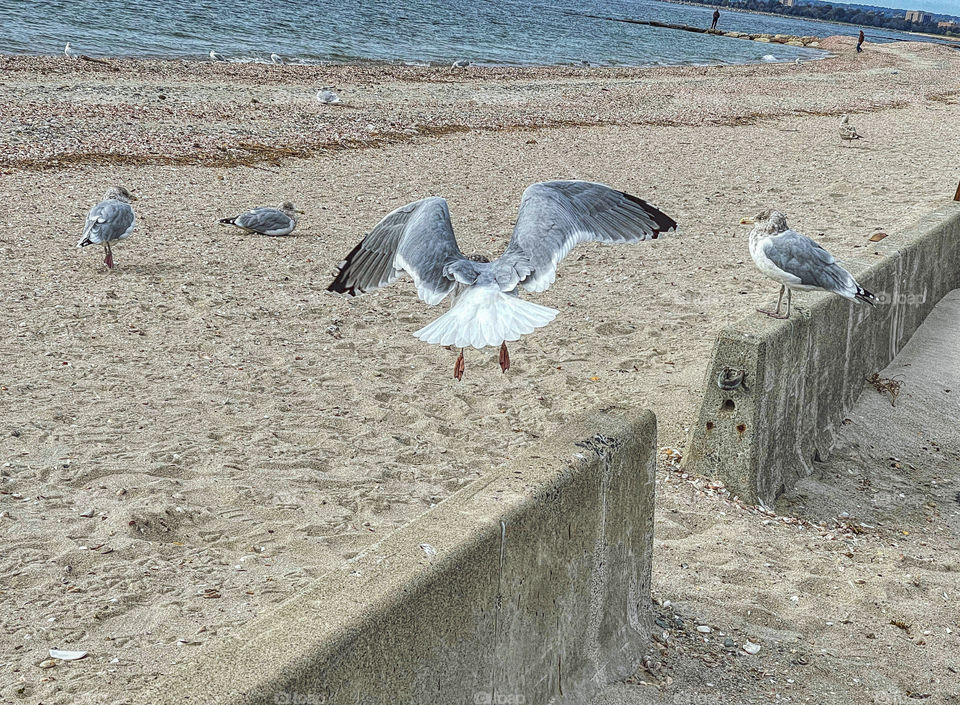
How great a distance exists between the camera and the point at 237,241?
897cm

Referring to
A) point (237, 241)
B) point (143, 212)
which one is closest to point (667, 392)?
point (237, 241)

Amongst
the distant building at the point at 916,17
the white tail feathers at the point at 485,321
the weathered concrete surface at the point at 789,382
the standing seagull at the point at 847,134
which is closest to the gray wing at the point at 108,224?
the white tail feathers at the point at 485,321

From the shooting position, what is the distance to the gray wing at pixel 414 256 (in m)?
4.67

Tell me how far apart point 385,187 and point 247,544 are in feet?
25.8

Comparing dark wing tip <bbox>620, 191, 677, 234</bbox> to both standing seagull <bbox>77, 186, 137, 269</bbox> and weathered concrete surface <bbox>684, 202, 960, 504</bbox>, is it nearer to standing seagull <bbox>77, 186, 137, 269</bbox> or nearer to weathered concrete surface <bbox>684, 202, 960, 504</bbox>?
weathered concrete surface <bbox>684, 202, 960, 504</bbox>

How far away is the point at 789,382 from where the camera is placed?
5258mm

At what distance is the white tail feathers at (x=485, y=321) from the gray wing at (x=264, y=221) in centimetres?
492

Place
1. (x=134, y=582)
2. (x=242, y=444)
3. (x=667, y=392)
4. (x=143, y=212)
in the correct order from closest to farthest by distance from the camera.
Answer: (x=134, y=582) → (x=242, y=444) → (x=667, y=392) → (x=143, y=212)

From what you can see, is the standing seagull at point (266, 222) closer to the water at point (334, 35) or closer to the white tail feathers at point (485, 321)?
the white tail feathers at point (485, 321)

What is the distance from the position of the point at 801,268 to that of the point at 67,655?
3992 millimetres

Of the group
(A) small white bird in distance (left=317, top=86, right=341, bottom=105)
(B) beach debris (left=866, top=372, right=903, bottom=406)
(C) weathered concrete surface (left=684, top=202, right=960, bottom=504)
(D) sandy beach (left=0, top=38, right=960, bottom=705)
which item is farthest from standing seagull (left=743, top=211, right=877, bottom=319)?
(A) small white bird in distance (left=317, top=86, right=341, bottom=105)

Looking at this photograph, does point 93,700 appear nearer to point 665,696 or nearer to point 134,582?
point 134,582

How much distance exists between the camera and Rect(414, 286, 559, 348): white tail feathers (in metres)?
4.09

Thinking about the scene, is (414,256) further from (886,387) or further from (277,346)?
(886,387)
